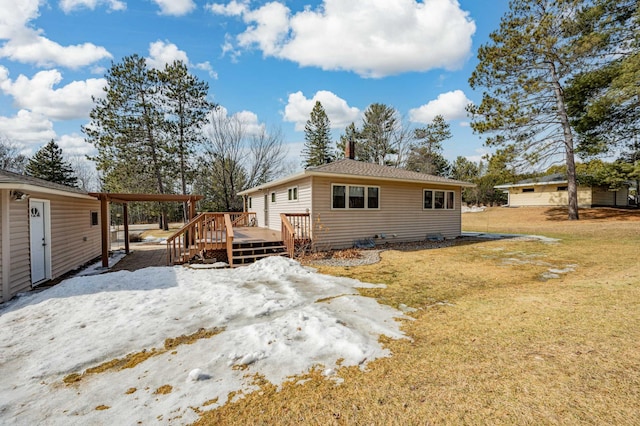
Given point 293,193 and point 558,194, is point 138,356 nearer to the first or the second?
point 293,193

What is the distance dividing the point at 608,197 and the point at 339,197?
28.7 m

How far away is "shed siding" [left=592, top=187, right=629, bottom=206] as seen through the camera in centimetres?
2448

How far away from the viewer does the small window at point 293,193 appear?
1136cm

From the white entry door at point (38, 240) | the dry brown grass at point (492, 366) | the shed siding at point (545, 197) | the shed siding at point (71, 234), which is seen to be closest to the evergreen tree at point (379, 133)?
the shed siding at point (545, 197)

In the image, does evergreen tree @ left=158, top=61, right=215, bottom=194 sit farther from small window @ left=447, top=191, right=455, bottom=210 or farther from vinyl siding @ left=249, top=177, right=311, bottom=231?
small window @ left=447, top=191, right=455, bottom=210

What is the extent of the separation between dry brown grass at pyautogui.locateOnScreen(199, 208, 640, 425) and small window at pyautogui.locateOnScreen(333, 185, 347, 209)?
492 centimetres

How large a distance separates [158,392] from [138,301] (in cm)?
314

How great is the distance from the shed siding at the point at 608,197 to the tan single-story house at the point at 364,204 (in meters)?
19.5

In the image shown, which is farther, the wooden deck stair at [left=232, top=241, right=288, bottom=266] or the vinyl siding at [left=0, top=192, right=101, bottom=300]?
the wooden deck stair at [left=232, top=241, right=288, bottom=266]

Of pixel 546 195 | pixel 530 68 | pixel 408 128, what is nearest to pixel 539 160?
pixel 530 68

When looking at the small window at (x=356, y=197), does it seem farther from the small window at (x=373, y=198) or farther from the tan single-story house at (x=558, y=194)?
the tan single-story house at (x=558, y=194)

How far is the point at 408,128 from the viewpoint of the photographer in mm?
33719

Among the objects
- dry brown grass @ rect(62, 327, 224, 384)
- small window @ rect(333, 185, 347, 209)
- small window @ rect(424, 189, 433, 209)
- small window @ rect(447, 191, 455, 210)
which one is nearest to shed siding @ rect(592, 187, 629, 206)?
small window @ rect(447, 191, 455, 210)

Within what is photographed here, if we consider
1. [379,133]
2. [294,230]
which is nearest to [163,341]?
[294,230]
